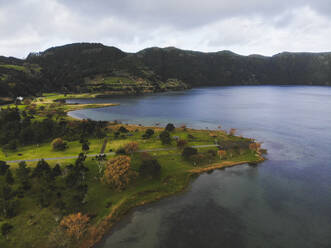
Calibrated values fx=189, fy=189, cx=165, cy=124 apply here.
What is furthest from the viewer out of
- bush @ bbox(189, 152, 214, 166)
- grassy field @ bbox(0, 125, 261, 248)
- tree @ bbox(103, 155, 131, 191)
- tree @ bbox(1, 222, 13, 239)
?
Answer: bush @ bbox(189, 152, 214, 166)

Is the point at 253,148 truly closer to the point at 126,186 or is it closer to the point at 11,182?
the point at 126,186

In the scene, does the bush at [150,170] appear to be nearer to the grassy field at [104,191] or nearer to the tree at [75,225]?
the grassy field at [104,191]

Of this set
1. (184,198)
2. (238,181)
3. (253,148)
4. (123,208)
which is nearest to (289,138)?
(253,148)

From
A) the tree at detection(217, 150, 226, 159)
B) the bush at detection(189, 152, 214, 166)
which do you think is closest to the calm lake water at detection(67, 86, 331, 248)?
the bush at detection(189, 152, 214, 166)

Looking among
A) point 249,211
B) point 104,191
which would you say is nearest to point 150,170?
point 104,191

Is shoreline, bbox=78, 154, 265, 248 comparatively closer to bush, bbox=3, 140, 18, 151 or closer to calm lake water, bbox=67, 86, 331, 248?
calm lake water, bbox=67, 86, 331, 248

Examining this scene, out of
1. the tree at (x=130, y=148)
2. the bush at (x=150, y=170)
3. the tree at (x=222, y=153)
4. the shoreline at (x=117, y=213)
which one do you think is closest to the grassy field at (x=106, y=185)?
the shoreline at (x=117, y=213)
